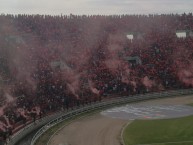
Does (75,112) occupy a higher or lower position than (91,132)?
higher

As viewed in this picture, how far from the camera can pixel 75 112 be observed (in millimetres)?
53625

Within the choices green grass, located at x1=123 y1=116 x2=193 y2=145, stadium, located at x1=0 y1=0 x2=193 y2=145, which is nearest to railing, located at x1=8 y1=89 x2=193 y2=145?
stadium, located at x1=0 y1=0 x2=193 y2=145

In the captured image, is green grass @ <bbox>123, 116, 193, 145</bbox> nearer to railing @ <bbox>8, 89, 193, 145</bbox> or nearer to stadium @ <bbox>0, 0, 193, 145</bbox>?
stadium @ <bbox>0, 0, 193, 145</bbox>

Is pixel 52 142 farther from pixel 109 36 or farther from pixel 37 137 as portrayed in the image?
pixel 109 36

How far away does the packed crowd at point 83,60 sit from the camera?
5275 centimetres

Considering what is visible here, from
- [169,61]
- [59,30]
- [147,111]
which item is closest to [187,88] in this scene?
[169,61]

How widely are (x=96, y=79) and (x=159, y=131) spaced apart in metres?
21.8

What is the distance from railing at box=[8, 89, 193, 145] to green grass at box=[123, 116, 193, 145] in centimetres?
844

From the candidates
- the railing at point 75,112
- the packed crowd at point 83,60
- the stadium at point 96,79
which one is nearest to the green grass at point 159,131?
the stadium at point 96,79

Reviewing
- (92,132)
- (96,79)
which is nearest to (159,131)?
(92,132)

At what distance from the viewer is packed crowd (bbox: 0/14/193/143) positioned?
5275cm

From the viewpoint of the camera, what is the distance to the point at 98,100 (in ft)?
197

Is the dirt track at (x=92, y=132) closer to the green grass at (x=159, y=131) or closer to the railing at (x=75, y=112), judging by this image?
the green grass at (x=159, y=131)

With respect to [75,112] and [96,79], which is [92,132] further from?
[96,79]
